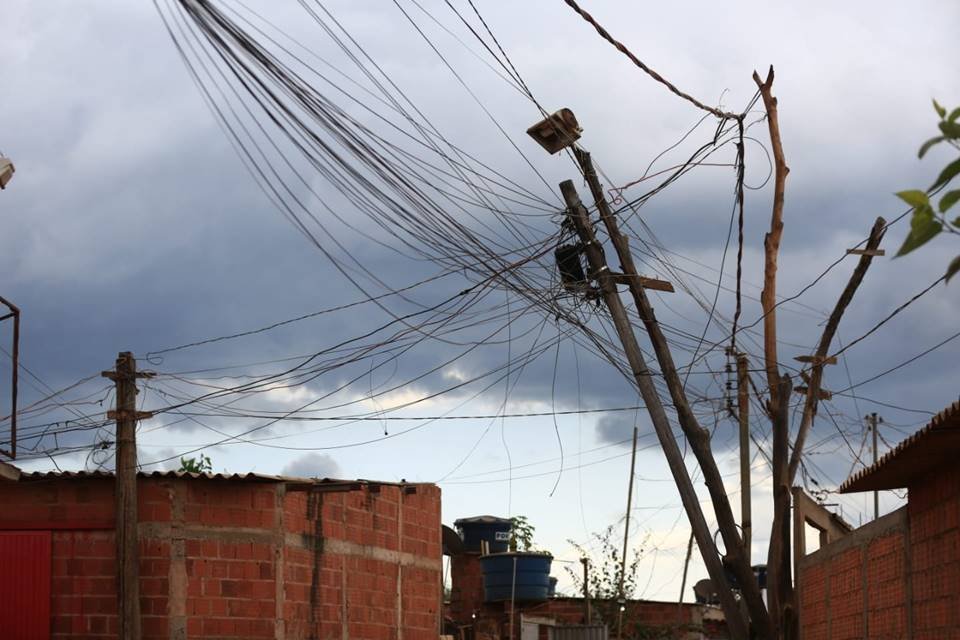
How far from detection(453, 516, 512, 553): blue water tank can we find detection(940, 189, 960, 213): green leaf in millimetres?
30115

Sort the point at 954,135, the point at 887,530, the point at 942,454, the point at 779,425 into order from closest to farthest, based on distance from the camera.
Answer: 1. the point at 954,135
2. the point at 942,454
3. the point at 887,530
4. the point at 779,425

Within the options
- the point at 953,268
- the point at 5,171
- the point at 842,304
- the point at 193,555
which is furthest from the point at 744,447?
the point at 953,268

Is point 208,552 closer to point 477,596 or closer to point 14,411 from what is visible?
point 14,411

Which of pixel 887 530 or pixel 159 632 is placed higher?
pixel 887 530

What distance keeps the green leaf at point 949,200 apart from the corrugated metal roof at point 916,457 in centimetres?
502

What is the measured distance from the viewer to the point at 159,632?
1564cm

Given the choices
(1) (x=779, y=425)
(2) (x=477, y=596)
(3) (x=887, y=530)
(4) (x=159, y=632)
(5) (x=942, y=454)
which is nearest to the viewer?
(5) (x=942, y=454)

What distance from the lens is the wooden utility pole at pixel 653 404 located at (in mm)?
14133

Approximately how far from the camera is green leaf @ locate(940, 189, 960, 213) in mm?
3211

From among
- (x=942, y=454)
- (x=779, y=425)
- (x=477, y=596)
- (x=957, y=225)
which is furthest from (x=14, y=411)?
(x=477, y=596)

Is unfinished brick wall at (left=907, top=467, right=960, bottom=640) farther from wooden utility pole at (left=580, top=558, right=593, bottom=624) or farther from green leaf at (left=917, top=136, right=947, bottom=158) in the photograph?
wooden utility pole at (left=580, top=558, right=593, bottom=624)

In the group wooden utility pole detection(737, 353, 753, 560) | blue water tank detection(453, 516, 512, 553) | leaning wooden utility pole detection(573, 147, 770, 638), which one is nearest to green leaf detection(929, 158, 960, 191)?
leaning wooden utility pole detection(573, 147, 770, 638)

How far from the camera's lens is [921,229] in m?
3.26

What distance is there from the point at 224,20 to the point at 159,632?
9.89 meters
